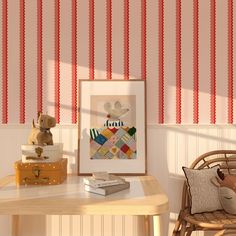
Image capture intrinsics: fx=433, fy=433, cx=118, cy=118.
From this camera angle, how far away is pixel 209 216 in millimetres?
2502

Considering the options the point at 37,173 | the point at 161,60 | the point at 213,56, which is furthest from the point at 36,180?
the point at 213,56

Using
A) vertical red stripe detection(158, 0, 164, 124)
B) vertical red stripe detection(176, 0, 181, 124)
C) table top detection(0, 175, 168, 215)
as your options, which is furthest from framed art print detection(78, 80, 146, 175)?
table top detection(0, 175, 168, 215)

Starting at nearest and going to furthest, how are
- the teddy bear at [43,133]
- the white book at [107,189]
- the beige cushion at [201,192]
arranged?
the white book at [107,189], the teddy bear at [43,133], the beige cushion at [201,192]

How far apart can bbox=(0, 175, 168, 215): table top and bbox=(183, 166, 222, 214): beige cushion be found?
1.32ft

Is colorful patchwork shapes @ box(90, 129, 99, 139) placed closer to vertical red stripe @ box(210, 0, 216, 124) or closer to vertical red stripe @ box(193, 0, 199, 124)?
vertical red stripe @ box(193, 0, 199, 124)

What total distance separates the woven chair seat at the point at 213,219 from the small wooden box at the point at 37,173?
803mm

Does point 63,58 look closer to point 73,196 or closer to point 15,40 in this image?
point 15,40

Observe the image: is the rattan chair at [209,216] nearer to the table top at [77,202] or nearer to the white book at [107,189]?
the table top at [77,202]

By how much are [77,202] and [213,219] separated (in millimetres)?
885

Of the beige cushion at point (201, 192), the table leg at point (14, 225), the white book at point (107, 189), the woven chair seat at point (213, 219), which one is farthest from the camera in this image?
the table leg at point (14, 225)

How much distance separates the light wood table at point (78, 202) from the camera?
1895 mm

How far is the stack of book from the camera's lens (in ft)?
6.89

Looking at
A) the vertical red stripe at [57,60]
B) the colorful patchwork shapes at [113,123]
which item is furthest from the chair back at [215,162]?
the vertical red stripe at [57,60]

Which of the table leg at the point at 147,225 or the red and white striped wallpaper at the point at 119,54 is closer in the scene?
the table leg at the point at 147,225
